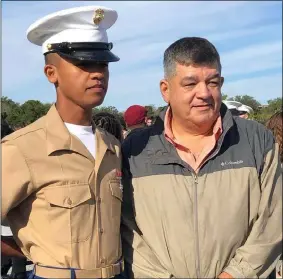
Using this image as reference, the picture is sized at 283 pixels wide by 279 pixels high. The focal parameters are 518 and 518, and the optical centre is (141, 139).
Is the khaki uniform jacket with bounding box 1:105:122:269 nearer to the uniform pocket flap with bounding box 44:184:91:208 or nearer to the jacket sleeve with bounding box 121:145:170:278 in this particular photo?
the uniform pocket flap with bounding box 44:184:91:208

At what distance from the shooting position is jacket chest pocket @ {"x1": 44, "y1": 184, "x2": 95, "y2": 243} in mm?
2230

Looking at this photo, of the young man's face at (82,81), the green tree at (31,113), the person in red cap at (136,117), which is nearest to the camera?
the young man's face at (82,81)

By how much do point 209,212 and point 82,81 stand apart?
32.8 inches

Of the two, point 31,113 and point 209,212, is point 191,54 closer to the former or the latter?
point 209,212

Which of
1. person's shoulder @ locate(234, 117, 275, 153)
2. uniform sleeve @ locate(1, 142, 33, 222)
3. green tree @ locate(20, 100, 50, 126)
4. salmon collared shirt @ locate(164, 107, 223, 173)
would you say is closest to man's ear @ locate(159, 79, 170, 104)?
salmon collared shirt @ locate(164, 107, 223, 173)

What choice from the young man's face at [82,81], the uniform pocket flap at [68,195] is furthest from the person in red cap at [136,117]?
the uniform pocket flap at [68,195]

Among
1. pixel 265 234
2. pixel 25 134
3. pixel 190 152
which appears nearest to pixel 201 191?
pixel 190 152

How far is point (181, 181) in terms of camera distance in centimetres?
242

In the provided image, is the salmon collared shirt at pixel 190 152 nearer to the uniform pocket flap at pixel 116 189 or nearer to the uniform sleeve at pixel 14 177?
the uniform pocket flap at pixel 116 189

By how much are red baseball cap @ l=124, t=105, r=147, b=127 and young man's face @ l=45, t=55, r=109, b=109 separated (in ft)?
12.4

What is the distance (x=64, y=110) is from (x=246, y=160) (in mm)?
892

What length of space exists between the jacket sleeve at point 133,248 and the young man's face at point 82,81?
0.43 metres

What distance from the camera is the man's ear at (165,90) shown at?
2.59 metres

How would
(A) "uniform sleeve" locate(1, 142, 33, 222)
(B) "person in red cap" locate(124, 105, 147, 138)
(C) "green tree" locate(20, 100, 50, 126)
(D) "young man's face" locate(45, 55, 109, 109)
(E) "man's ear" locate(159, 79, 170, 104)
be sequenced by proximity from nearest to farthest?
(A) "uniform sleeve" locate(1, 142, 33, 222), (D) "young man's face" locate(45, 55, 109, 109), (E) "man's ear" locate(159, 79, 170, 104), (C) "green tree" locate(20, 100, 50, 126), (B) "person in red cap" locate(124, 105, 147, 138)
